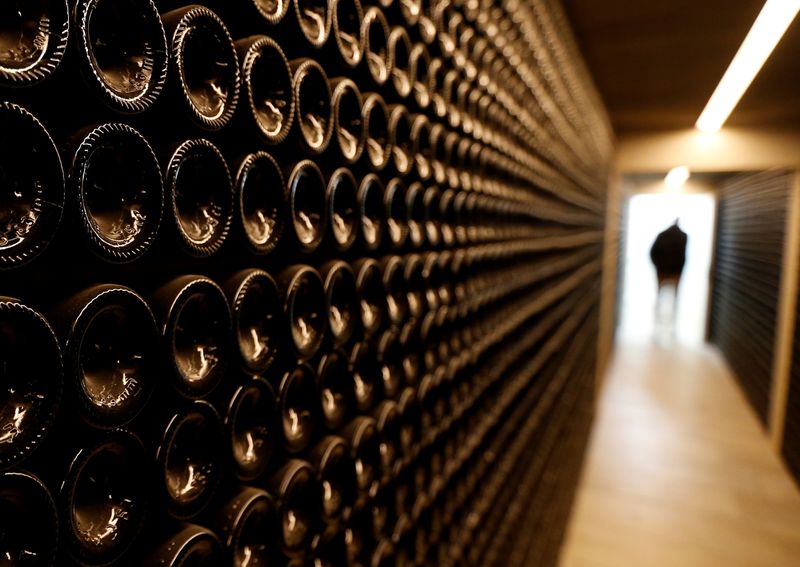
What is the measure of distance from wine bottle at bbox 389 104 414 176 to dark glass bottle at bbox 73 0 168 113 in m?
0.51

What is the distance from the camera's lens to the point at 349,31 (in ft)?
2.66

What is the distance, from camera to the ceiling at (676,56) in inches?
94.8

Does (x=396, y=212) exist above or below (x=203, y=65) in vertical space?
below

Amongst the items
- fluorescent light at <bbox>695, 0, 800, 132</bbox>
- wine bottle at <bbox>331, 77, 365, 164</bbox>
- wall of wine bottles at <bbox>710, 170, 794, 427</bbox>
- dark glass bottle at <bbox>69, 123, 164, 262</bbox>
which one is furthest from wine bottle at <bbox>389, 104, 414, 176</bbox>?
wall of wine bottles at <bbox>710, 170, 794, 427</bbox>

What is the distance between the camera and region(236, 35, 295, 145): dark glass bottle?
58cm

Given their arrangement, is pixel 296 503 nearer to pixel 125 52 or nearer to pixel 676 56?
pixel 125 52

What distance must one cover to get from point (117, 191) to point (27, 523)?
9.8 inches

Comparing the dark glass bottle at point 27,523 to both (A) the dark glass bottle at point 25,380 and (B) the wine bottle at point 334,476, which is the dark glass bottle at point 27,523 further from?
(B) the wine bottle at point 334,476

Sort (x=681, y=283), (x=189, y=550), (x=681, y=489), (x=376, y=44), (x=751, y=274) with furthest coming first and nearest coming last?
(x=681, y=283)
(x=751, y=274)
(x=681, y=489)
(x=376, y=44)
(x=189, y=550)

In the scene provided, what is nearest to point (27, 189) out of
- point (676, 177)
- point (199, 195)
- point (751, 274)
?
point (199, 195)

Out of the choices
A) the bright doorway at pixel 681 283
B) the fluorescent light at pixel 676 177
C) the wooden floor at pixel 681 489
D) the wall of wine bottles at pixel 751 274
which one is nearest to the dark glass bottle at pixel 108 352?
the wooden floor at pixel 681 489

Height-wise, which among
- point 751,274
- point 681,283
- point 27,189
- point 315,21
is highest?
point 315,21

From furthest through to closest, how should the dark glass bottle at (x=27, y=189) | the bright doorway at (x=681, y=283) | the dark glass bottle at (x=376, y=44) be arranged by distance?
the bright doorway at (x=681, y=283) → the dark glass bottle at (x=376, y=44) → the dark glass bottle at (x=27, y=189)

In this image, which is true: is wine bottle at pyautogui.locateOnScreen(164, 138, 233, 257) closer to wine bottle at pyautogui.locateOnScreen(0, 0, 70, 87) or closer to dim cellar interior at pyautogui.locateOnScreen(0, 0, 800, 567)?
dim cellar interior at pyautogui.locateOnScreen(0, 0, 800, 567)
